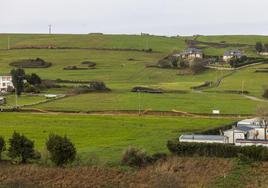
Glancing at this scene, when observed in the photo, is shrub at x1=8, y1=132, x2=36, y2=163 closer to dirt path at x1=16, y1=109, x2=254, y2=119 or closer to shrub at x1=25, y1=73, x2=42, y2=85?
dirt path at x1=16, y1=109, x2=254, y2=119

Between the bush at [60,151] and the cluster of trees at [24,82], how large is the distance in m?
54.2

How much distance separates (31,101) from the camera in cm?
8488

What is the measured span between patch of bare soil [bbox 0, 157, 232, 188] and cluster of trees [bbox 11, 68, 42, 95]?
174 ft

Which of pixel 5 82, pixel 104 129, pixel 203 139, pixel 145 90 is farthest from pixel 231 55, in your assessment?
pixel 203 139

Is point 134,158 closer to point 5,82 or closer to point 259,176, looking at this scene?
point 259,176

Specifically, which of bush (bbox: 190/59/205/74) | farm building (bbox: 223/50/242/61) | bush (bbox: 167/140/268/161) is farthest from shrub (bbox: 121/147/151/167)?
farm building (bbox: 223/50/242/61)

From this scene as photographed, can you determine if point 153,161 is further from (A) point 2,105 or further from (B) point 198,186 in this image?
(A) point 2,105

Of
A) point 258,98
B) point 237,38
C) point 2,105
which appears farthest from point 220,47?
point 2,105

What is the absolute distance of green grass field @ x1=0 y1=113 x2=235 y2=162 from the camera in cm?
4684

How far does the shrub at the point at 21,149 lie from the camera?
4275 centimetres

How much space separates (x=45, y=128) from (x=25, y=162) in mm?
15403

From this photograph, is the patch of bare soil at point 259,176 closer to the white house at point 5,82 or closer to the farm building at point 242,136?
the farm building at point 242,136

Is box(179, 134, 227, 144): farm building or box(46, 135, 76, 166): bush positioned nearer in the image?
box(46, 135, 76, 166): bush

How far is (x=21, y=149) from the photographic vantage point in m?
42.8
